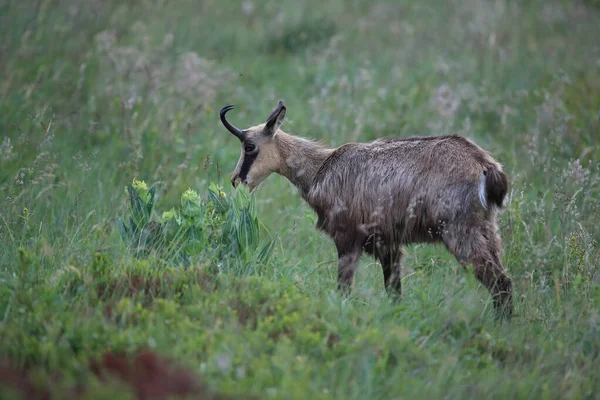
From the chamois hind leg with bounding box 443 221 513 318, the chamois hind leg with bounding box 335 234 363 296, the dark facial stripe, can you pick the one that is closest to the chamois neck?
the dark facial stripe

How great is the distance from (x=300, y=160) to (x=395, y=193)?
1.18 m

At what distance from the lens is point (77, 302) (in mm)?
A: 4836

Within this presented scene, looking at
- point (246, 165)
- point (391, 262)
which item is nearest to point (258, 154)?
point (246, 165)

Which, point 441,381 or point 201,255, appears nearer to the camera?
point 441,381

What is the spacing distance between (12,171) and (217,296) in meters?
3.71

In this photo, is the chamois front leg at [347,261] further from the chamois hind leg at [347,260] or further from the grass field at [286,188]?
the grass field at [286,188]

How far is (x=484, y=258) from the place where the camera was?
5703 mm

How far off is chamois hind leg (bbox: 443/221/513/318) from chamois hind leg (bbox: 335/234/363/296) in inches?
32.3

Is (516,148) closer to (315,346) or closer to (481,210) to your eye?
(481,210)

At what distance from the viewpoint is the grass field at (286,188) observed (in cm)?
450

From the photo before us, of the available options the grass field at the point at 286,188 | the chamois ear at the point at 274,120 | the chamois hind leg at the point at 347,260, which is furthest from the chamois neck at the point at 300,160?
the chamois hind leg at the point at 347,260

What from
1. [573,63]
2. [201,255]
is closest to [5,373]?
[201,255]

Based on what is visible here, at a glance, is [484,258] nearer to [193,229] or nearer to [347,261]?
[347,261]

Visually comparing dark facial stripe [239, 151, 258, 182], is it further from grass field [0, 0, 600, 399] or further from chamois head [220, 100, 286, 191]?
grass field [0, 0, 600, 399]
